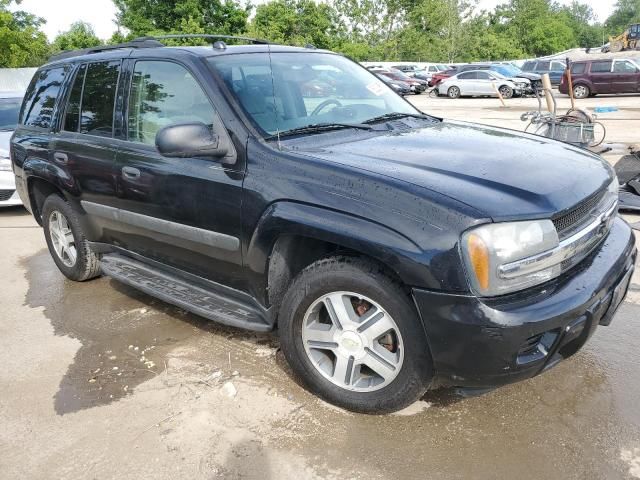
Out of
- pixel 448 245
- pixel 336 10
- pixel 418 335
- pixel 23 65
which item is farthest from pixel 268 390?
pixel 336 10

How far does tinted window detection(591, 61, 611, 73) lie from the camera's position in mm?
23766

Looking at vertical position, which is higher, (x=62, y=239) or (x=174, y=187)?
(x=174, y=187)

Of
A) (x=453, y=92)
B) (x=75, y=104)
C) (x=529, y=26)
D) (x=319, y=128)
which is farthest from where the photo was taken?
(x=529, y=26)

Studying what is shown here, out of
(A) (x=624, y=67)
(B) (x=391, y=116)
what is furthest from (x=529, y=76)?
(B) (x=391, y=116)

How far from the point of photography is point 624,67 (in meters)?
23.6

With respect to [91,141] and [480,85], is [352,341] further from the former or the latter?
[480,85]

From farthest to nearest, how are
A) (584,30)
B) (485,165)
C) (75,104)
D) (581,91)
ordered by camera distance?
(584,30), (581,91), (75,104), (485,165)

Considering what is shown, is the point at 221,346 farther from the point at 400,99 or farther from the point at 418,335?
the point at 400,99

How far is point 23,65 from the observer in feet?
100

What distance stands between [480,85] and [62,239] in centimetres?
2589

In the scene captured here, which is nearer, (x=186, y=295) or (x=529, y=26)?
(x=186, y=295)

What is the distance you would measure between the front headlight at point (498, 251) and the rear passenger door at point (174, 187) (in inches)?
50.3

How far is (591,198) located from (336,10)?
5945 cm

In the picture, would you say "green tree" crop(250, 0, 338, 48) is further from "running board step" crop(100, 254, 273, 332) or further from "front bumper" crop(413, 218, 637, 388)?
"front bumper" crop(413, 218, 637, 388)
